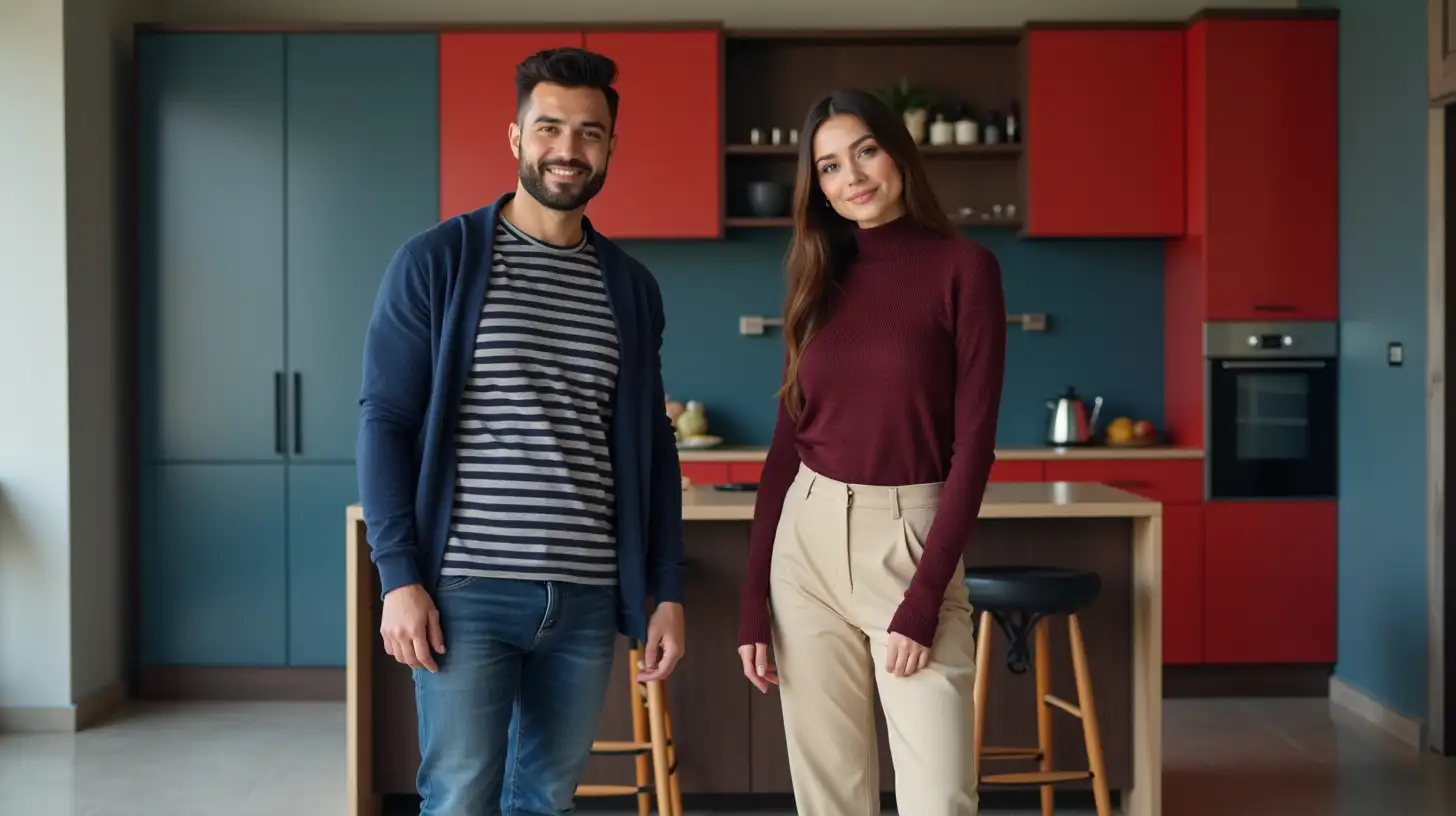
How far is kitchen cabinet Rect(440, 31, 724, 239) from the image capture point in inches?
194

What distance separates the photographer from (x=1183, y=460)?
4781mm

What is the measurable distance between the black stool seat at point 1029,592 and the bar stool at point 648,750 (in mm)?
745

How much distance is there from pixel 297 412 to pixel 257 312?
38 cm

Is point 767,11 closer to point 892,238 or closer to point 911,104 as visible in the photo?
point 911,104

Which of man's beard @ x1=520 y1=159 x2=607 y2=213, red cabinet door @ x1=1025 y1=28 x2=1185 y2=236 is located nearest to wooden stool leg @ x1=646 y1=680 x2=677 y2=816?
man's beard @ x1=520 y1=159 x2=607 y2=213

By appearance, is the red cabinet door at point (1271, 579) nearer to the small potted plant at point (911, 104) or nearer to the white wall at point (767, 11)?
the small potted plant at point (911, 104)

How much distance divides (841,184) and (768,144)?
3204 millimetres

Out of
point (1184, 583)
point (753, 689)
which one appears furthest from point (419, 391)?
point (1184, 583)

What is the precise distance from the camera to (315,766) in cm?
396

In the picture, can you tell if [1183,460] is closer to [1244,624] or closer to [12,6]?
[1244,624]

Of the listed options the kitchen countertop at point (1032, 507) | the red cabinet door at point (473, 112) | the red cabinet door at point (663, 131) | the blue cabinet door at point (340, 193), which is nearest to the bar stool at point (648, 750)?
the kitchen countertop at point (1032, 507)

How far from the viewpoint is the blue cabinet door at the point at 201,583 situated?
192 inches

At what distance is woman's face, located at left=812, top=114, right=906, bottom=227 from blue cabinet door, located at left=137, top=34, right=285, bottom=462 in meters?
3.41

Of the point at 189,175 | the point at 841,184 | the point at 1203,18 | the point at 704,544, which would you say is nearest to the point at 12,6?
the point at 189,175
